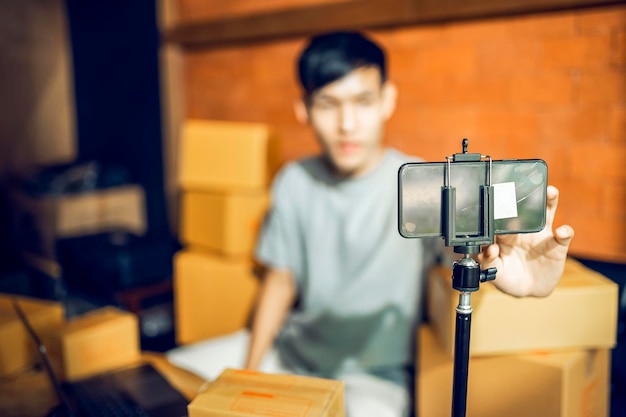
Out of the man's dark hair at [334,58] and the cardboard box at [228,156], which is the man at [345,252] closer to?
the man's dark hair at [334,58]

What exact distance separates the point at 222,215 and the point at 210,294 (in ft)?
1.04

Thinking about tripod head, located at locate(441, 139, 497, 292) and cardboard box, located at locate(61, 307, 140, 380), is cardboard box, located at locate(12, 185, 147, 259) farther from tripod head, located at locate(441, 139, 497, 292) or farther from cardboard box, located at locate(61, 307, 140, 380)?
tripod head, located at locate(441, 139, 497, 292)

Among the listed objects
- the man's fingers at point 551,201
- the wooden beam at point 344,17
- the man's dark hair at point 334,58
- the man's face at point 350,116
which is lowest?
the man's fingers at point 551,201

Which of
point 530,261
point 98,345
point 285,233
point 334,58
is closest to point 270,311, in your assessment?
point 285,233

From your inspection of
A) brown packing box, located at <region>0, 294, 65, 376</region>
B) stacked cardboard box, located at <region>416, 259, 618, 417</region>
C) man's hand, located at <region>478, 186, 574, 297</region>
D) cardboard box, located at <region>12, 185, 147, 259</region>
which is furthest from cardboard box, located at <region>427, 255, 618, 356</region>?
cardboard box, located at <region>12, 185, 147, 259</region>

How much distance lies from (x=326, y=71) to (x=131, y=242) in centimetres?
137

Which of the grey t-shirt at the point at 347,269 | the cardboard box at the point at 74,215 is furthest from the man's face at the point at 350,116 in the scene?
the cardboard box at the point at 74,215

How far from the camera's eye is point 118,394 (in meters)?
1.22

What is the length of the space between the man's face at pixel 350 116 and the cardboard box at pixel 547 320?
55 centimetres

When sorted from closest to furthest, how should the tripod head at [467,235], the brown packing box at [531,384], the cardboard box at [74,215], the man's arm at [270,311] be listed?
the tripod head at [467,235], the brown packing box at [531,384], the man's arm at [270,311], the cardboard box at [74,215]

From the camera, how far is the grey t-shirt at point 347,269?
1.55m

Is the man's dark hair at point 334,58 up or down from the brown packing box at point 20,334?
up

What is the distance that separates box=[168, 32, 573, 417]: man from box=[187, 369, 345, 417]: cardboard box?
40 centimetres

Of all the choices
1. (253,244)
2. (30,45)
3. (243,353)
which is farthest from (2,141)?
(243,353)
